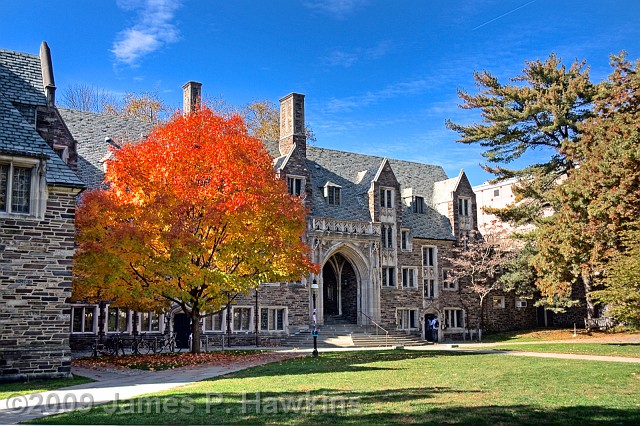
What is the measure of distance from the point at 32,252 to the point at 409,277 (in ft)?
93.2

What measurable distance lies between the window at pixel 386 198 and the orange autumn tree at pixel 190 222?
17613 mm

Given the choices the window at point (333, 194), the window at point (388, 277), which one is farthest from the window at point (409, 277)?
the window at point (333, 194)

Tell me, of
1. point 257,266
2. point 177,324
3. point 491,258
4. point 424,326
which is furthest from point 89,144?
point 491,258

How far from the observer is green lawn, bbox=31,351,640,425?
35.3 feet

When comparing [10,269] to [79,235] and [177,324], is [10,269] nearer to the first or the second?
[79,235]

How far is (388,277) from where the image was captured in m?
41.6

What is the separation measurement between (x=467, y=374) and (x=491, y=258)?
28671mm

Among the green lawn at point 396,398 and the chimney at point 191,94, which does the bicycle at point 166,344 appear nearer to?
the green lawn at point 396,398

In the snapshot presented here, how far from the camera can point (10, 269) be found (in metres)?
18.1

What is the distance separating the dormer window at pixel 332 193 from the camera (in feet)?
133

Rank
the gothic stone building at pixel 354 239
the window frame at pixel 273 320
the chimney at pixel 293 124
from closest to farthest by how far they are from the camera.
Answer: the gothic stone building at pixel 354 239, the window frame at pixel 273 320, the chimney at pixel 293 124

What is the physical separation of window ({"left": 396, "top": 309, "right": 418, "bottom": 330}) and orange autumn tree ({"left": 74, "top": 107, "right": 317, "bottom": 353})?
61.2ft

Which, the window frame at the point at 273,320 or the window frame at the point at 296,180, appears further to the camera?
the window frame at the point at 296,180

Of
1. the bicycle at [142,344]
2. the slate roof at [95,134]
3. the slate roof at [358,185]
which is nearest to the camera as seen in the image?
the bicycle at [142,344]
